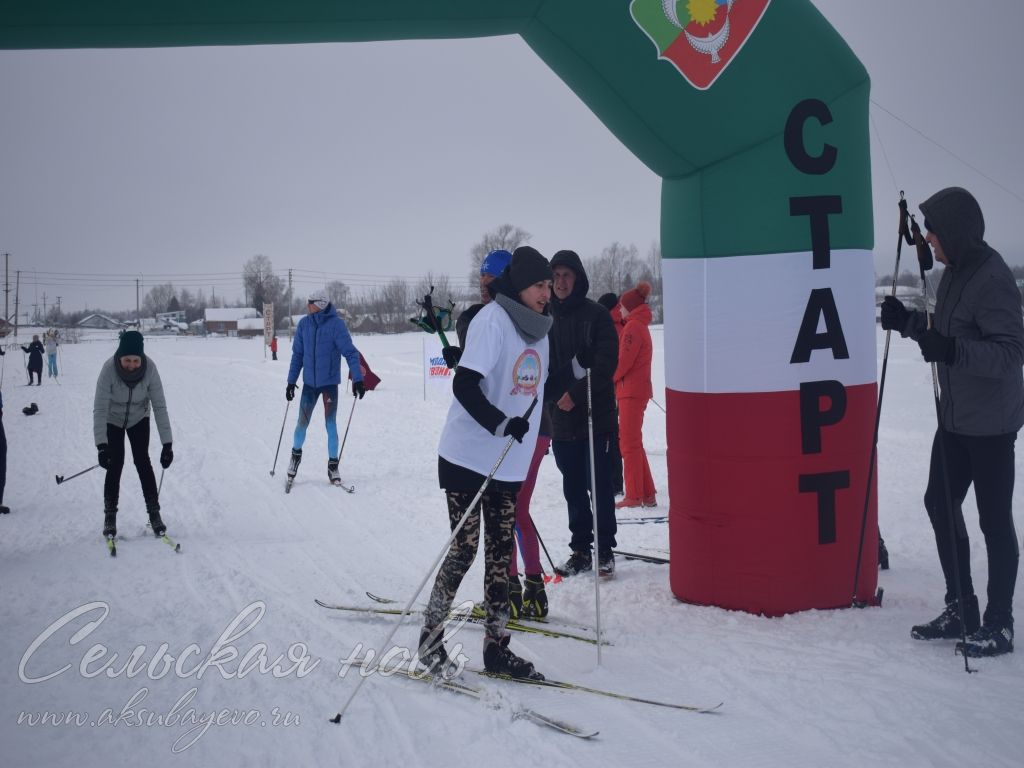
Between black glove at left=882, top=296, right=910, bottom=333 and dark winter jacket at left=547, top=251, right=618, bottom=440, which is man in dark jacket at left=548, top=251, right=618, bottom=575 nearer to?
dark winter jacket at left=547, top=251, right=618, bottom=440

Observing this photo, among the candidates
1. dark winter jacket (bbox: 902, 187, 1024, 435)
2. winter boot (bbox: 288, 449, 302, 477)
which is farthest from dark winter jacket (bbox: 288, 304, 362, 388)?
dark winter jacket (bbox: 902, 187, 1024, 435)

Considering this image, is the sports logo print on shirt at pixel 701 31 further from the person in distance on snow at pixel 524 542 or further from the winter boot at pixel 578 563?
the winter boot at pixel 578 563

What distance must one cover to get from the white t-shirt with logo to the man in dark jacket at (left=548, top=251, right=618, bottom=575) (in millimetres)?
1084

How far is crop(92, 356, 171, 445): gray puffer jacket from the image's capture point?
244 inches

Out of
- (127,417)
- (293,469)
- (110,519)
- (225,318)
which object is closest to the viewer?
(110,519)

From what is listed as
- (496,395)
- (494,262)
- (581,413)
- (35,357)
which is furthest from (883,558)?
(35,357)

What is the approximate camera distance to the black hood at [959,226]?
3.74 meters

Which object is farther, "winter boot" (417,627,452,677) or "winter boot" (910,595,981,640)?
"winter boot" (910,595,981,640)

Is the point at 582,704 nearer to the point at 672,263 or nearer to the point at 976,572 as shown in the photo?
the point at 672,263

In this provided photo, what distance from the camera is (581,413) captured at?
503 centimetres

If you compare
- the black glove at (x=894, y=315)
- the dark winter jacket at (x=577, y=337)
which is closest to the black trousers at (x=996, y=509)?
the black glove at (x=894, y=315)

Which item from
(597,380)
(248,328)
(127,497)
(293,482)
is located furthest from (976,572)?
(248,328)

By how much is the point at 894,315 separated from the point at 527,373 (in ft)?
6.34

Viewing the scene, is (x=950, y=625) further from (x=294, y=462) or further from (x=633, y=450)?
(x=294, y=462)
